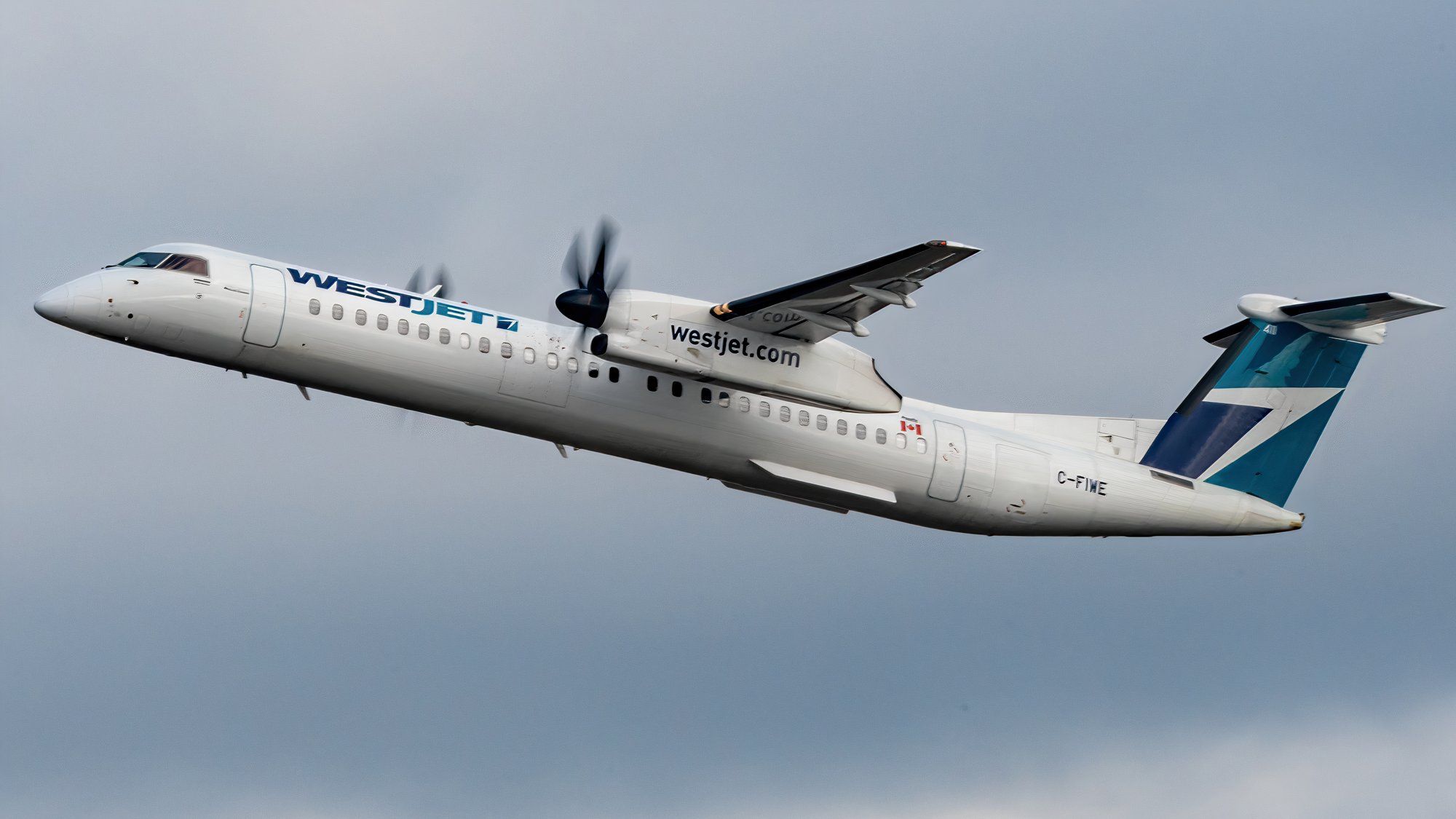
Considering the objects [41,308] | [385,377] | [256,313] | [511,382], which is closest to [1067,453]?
[511,382]

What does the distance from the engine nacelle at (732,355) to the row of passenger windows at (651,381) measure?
105 centimetres

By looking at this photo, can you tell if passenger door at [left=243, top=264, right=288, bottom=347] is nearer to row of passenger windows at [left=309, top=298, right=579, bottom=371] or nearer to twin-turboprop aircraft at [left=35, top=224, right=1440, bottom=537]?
twin-turboprop aircraft at [left=35, top=224, right=1440, bottom=537]

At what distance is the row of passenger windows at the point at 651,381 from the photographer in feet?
88.9

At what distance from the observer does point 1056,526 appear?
1287 inches

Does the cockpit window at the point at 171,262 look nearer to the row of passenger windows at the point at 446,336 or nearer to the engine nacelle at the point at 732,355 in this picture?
the row of passenger windows at the point at 446,336

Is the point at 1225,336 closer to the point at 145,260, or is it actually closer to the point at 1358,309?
the point at 1358,309

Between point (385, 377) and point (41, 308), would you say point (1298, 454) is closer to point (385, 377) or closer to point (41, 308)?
point (385, 377)

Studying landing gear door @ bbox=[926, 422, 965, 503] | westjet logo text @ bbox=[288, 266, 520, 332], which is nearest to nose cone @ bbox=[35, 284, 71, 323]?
westjet logo text @ bbox=[288, 266, 520, 332]

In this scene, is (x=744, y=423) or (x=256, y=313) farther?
(x=744, y=423)

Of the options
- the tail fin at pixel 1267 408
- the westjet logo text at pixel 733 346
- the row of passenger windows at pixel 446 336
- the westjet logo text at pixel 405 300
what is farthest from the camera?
the tail fin at pixel 1267 408

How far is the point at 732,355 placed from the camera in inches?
1112

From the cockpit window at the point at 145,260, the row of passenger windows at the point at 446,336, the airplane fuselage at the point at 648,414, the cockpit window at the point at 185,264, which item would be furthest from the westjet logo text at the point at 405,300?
the cockpit window at the point at 145,260

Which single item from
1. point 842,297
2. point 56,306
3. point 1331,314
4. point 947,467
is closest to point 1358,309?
point 1331,314

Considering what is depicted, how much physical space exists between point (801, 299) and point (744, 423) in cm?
311
